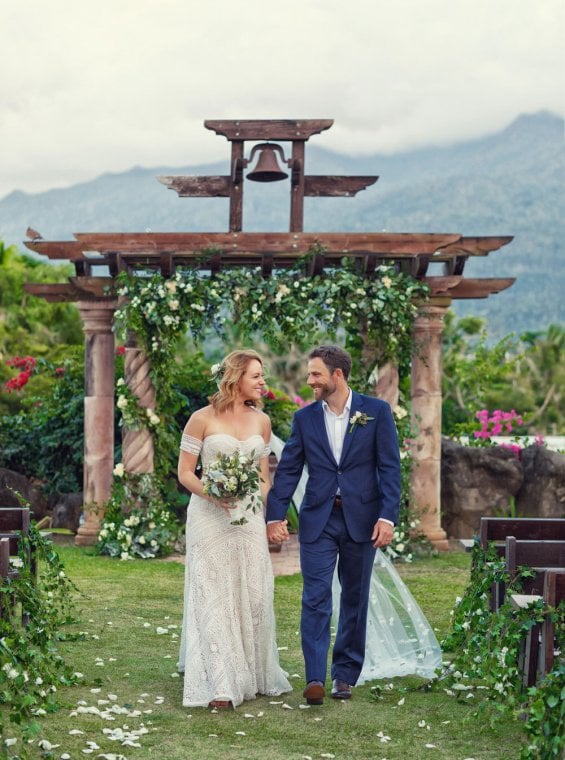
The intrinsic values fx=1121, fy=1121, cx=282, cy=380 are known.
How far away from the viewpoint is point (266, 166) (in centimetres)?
1112

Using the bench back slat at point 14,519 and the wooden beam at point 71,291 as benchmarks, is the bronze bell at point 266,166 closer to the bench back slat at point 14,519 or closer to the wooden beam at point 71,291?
the wooden beam at point 71,291

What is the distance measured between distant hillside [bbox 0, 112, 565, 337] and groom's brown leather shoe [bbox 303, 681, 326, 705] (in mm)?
91828

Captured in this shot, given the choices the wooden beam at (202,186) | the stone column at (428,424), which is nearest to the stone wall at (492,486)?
the stone column at (428,424)

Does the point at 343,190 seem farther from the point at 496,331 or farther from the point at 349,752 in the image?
the point at 496,331

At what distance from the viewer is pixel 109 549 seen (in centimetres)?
1128

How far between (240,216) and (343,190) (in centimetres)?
111

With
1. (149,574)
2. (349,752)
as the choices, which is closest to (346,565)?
(349,752)

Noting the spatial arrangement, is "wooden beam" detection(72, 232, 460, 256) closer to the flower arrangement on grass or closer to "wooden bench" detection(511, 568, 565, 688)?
the flower arrangement on grass

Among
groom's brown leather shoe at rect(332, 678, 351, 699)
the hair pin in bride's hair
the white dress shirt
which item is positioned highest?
the hair pin in bride's hair

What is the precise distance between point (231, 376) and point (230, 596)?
45.2 inches

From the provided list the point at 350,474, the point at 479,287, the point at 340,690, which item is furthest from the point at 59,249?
the point at 340,690

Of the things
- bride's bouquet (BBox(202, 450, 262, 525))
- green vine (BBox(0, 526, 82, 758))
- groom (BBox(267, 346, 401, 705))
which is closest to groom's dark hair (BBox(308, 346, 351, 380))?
groom (BBox(267, 346, 401, 705))

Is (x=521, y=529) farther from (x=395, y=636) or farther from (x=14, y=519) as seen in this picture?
(x=14, y=519)

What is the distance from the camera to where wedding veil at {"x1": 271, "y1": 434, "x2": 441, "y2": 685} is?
21.5 feet
